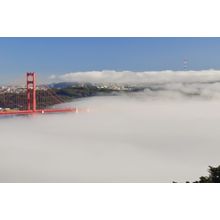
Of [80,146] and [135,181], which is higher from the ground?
[80,146]
